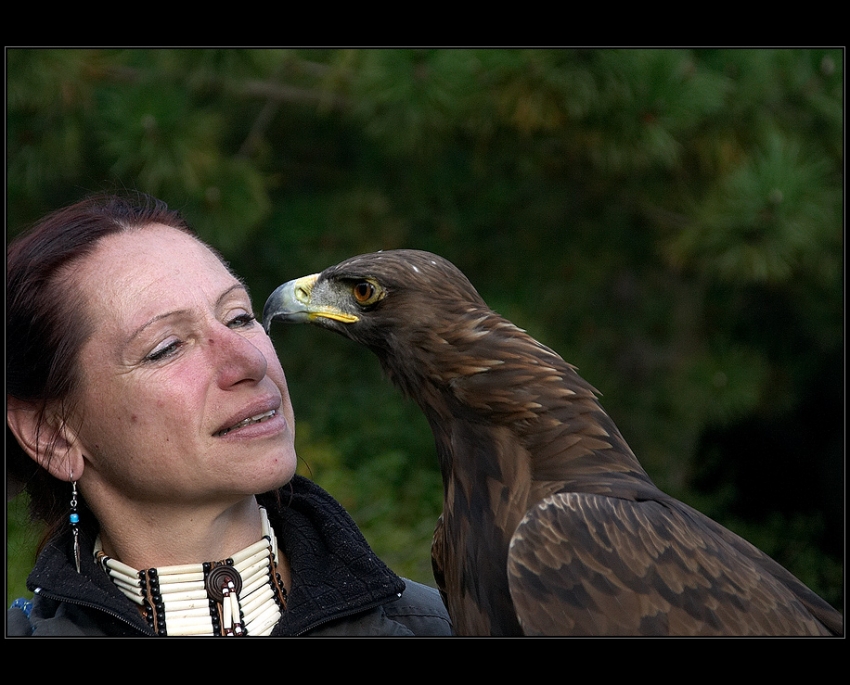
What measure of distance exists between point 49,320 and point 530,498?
1211mm

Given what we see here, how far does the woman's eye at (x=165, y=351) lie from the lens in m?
2.25

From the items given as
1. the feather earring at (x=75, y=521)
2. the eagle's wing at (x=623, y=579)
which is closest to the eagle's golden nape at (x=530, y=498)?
the eagle's wing at (x=623, y=579)

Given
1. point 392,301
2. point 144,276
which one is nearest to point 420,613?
point 392,301

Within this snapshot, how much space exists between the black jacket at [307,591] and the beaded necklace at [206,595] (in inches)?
1.6

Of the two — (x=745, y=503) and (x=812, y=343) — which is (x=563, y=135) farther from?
(x=745, y=503)

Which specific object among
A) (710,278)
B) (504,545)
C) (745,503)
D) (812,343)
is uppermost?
(504,545)

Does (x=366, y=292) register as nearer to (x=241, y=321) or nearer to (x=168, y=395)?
(x=241, y=321)

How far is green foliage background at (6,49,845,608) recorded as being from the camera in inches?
205

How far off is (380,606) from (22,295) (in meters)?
1.15

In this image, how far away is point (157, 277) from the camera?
2316 mm

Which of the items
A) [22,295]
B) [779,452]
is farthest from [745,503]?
[22,295]

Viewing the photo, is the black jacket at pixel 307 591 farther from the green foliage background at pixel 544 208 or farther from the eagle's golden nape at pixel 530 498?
the green foliage background at pixel 544 208

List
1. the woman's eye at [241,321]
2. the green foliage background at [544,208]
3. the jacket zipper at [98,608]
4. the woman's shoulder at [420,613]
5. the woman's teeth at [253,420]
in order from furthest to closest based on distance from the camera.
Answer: the green foliage background at [544,208]
the woman's shoulder at [420,613]
the woman's eye at [241,321]
the woman's teeth at [253,420]
the jacket zipper at [98,608]

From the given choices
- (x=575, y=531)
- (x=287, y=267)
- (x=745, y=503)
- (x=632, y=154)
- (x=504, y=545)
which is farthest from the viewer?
(x=745, y=503)
